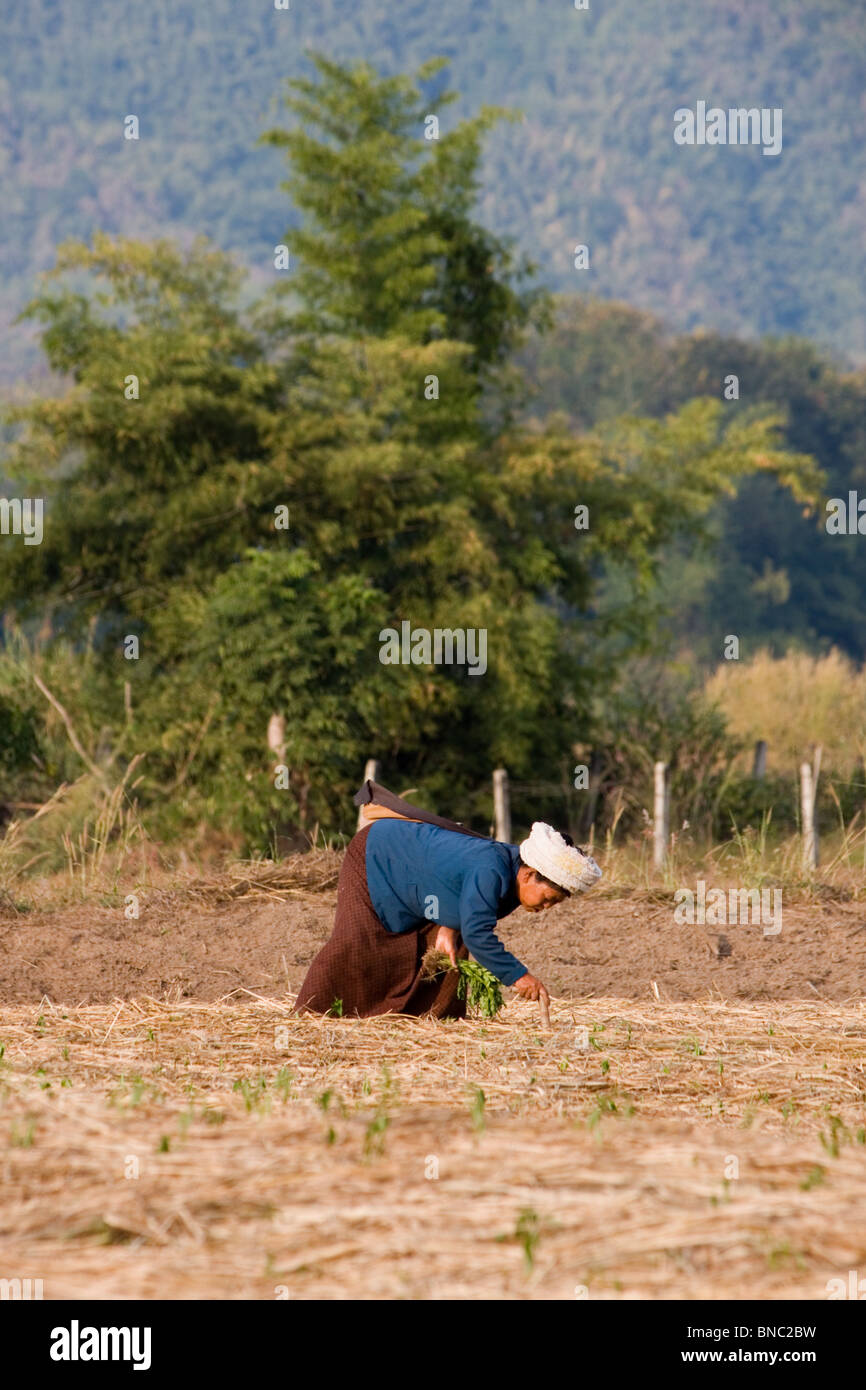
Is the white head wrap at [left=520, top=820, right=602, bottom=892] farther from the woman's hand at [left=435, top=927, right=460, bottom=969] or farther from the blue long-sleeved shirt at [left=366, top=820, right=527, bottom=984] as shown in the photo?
the woman's hand at [left=435, top=927, right=460, bottom=969]

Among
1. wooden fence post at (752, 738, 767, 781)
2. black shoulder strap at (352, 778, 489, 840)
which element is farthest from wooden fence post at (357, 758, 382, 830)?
black shoulder strap at (352, 778, 489, 840)

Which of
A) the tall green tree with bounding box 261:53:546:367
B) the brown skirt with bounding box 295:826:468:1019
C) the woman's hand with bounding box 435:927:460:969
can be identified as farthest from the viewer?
the tall green tree with bounding box 261:53:546:367

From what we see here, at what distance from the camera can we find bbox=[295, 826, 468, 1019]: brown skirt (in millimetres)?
5520

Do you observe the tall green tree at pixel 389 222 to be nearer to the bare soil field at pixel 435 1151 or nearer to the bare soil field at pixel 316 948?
the bare soil field at pixel 316 948

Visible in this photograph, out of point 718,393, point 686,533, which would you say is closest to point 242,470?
point 686,533

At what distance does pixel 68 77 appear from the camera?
18712cm

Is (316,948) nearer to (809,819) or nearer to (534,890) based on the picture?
(534,890)

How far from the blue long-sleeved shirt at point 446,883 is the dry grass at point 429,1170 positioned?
13.0 inches

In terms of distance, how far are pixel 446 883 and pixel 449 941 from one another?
0.78 ft

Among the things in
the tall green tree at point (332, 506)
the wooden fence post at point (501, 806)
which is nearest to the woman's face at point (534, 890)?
the wooden fence post at point (501, 806)

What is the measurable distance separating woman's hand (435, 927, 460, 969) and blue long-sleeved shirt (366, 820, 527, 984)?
0.05 meters

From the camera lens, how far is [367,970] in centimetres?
555

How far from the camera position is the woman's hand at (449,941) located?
540cm

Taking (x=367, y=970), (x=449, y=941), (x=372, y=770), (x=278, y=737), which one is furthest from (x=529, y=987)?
(x=278, y=737)
